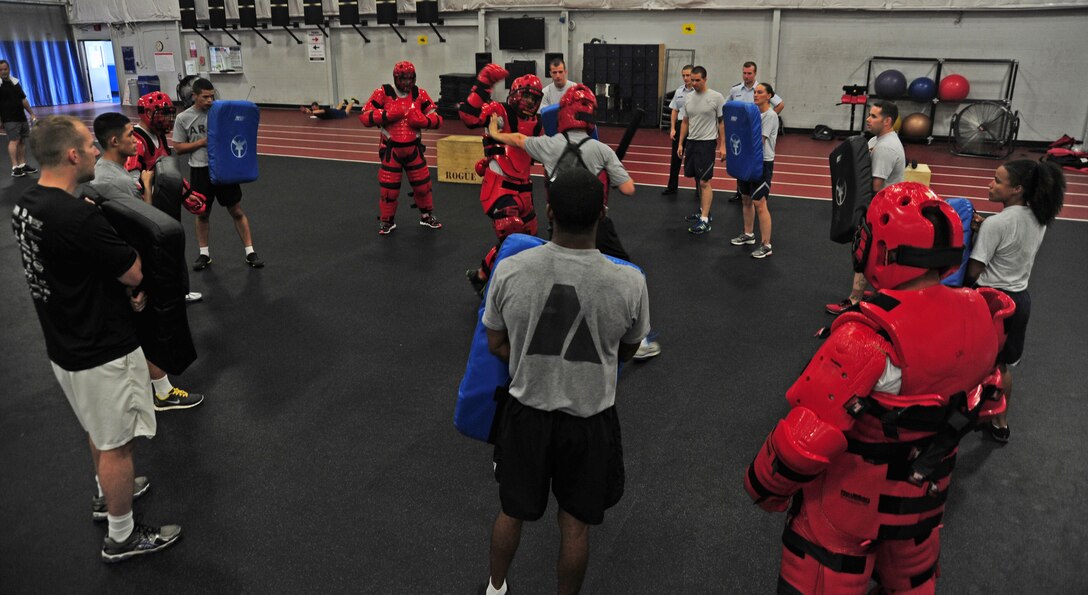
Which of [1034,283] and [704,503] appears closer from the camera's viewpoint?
[704,503]

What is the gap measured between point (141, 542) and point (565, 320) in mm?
2433

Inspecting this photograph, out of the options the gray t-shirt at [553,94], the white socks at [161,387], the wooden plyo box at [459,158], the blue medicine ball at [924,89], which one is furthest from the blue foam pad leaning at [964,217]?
the blue medicine ball at [924,89]

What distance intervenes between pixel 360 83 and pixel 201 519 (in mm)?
19316

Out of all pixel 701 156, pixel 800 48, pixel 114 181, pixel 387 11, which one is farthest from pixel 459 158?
pixel 387 11

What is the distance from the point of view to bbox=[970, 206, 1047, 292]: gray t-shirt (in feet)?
12.7

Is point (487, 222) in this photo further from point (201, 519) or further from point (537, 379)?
point (537, 379)

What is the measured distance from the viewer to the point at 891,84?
49.8ft

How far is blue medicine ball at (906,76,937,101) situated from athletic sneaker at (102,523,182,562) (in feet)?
52.2

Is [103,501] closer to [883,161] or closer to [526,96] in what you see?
[526,96]

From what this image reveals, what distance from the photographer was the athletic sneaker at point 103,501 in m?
3.62

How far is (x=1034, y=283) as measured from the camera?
282 inches

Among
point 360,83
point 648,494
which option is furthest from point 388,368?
point 360,83

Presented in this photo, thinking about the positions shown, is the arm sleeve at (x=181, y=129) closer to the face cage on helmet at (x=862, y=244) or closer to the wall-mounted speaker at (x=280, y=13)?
the face cage on helmet at (x=862, y=244)

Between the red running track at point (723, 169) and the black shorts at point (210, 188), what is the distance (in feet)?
20.9
